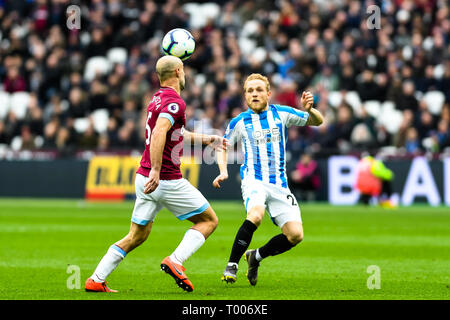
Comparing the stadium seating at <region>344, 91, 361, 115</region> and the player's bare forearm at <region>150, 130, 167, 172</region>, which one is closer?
the player's bare forearm at <region>150, 130, 167, 172</region>

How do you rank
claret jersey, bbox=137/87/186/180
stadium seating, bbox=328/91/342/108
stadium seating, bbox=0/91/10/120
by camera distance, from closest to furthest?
1. claret jersey, bbox=137/87/186/180
2. stadium seating, bbox=328/91/342/108
3. stadium seating, bbox=0/91/10/120

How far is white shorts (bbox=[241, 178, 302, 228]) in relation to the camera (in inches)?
327

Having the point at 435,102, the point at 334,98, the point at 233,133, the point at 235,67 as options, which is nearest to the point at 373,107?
the point at 334,98

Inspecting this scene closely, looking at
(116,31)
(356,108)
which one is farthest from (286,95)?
(116,31)

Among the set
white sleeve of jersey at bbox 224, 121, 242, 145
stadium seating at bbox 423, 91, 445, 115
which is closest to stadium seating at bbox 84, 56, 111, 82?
stadium seating at bbox 423, 91, 445, 115

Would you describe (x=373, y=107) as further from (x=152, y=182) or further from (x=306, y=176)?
(x=152, y=182)

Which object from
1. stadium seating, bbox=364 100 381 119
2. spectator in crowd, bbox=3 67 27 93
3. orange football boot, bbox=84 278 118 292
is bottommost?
orange football boot, bbox=84 278 118 292

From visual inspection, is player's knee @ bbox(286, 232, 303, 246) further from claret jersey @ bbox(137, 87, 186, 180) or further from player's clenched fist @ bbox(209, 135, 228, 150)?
claret jersey @ bbox(137, 87, 186, 180)

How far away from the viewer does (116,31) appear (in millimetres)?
27906

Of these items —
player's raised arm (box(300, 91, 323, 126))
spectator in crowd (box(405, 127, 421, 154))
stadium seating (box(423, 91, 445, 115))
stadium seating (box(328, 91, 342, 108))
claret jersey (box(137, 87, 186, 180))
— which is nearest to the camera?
claret jersey (box(137, 87, 186, 180))

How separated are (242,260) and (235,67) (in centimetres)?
1454

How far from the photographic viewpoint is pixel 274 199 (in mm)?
8375

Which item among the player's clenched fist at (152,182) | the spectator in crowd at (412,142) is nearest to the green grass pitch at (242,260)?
the player's clenched fist at (152,182)
